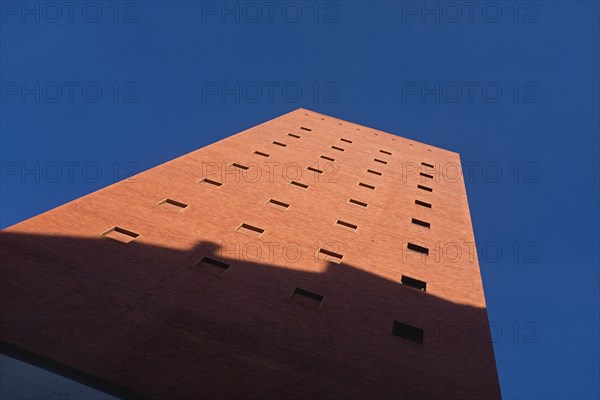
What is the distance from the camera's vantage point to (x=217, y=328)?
8828 mm

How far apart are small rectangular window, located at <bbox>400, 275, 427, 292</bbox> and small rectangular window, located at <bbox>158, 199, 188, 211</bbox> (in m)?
6.20

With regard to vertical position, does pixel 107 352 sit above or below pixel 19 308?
below

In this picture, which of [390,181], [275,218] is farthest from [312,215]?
[390,181]

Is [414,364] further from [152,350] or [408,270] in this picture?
[152,350]

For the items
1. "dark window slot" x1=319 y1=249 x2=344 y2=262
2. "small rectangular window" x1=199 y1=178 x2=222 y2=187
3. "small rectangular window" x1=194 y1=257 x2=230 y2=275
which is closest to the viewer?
A: "small rectangular window" x1=194 y1=257 x2=230 y2=275

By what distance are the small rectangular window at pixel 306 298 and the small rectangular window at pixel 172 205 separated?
4202 millimetres

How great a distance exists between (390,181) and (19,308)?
14.3 m

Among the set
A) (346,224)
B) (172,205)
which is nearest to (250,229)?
(172,205)

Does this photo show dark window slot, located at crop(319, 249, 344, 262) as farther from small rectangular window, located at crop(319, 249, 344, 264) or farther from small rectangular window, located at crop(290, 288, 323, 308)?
small rectangular window, located at crop(290, 288, 323, 308)

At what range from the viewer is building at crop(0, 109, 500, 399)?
7.85 m

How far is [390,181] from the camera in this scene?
63.0 ft

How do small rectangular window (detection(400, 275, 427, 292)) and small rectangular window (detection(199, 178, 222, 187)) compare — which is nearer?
small rectangular window (detection(400, 275, 427, 292))

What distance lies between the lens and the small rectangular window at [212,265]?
1064cm

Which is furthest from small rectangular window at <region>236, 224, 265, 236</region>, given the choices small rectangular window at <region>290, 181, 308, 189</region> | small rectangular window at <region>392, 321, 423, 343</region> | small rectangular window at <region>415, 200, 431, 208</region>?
small rectangular window at <region>415, 200, 431, 208</region>
